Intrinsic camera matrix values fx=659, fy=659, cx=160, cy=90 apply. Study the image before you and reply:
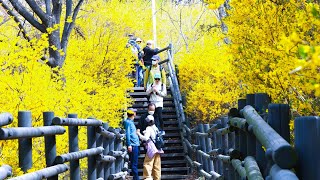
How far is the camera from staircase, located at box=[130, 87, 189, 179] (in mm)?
15859

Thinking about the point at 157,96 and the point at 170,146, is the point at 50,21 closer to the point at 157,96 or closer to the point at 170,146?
the point at 157,96

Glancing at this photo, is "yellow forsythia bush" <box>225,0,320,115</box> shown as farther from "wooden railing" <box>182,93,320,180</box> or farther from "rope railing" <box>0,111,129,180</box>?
"rope railing" <box>0,111,129,180</box>

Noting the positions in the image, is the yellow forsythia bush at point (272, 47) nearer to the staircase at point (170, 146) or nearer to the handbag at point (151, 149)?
the handbag at point (151, 149)

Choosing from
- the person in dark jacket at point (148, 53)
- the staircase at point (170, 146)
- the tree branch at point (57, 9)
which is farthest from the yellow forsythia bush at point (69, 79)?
the person in dark jacket at point (148, 53)

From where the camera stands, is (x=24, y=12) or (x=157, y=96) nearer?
(x=24, y=12)

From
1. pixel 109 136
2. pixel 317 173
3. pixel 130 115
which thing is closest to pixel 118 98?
pixel 130 115

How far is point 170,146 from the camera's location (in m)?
17.1

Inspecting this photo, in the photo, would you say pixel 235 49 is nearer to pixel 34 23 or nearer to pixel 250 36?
pixel 250 36

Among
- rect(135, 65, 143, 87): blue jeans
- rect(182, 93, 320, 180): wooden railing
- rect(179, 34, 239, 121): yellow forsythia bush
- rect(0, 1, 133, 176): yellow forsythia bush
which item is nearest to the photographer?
rect(182, 93, 320, 180): wooden railing

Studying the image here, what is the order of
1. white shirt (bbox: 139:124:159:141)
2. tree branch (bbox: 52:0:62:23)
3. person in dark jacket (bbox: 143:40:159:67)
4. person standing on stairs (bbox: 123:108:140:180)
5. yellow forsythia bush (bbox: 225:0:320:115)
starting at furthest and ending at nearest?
person in dark jacket (bbox: 143:40:159:67), tree branch (bbox: 52:0:62:23), white shirt (bbox: 139:124:159:141), person standing on stairs (bbox: 123:108:140:180), yellow forsythia bush (bbox: 225:0:320:115)

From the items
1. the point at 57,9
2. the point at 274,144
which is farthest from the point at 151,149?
the point at 274,144

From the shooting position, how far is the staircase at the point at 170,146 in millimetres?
15859

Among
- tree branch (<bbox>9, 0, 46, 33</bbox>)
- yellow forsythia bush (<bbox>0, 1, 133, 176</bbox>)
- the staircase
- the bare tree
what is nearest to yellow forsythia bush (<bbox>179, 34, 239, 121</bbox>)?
the staircase

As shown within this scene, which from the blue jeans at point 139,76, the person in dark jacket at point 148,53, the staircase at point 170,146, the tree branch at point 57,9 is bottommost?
the staircase at point 170,146
